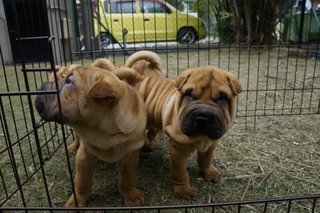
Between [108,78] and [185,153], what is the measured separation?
586 mm

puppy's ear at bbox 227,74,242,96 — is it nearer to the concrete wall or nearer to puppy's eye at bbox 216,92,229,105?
puppy's eye at bbox 216,92,229,105

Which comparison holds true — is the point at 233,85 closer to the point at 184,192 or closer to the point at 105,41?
the point at 184,192

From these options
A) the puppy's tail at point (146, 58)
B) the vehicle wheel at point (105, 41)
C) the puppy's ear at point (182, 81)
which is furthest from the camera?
the vehicle wheel at point (105, 41)

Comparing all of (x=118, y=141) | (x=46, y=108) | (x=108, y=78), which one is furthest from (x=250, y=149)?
(x=46, y=108)

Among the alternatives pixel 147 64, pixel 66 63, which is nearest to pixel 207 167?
pixel 147 64

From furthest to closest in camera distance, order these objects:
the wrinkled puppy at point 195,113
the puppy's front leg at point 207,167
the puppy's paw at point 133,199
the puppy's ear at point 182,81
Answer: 1. the puppy's front leg at point 207,167
2. the puppy's paw at point 133,199
3. the puppy's ear at point 182,81
4. the wrinkled puppy at point 195,113

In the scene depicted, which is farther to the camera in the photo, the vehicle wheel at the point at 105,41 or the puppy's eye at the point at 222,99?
the vehicle wheel at the point at 105,41

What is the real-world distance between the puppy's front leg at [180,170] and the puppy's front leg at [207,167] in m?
0.18

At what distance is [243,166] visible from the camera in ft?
7.10

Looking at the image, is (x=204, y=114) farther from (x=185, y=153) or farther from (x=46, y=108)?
(x=46, y=108)

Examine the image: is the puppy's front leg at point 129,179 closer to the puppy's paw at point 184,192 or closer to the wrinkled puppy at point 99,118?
the wrinkled puppy at point 99,118

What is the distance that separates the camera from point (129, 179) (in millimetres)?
1710

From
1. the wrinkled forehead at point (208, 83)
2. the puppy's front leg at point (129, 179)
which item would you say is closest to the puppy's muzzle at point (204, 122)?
the wrinkled forehead at point (208, 83)

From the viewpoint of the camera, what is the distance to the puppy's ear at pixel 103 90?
1.37m
